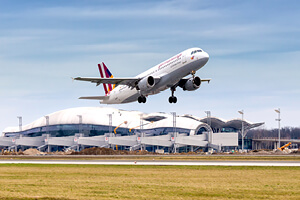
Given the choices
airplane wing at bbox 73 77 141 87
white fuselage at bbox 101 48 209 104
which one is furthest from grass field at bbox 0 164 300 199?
airplane wing at bbox 73 77 141 87

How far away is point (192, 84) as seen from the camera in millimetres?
62812

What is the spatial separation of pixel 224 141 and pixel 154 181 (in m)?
142

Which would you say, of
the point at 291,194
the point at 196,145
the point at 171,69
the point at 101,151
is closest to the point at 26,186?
the point at 291,194

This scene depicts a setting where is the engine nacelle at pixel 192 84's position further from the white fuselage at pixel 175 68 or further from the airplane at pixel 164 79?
the white fuselage at pixel 175 68

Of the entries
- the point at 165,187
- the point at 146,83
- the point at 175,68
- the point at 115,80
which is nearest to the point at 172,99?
the point at 146,83

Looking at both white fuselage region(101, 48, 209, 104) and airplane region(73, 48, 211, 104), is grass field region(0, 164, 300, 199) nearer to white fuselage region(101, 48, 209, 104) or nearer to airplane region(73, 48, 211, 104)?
white fuselage region(101, 48, 209, 104)

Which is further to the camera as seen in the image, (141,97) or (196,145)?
(196,145)

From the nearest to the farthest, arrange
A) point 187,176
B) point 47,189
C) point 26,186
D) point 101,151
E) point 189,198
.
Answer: point 189,198
point 47,189
point 26,186
point 187,176
point 101,151

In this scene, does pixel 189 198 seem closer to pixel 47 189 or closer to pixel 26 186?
pixel 47 189

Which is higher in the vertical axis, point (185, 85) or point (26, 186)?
point (185, 85)

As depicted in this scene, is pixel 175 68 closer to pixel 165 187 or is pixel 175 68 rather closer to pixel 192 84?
pixel 192 84

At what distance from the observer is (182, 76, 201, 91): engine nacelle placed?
202ft

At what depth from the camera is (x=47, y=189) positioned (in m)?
32.4

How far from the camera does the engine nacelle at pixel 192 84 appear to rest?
202 feet
